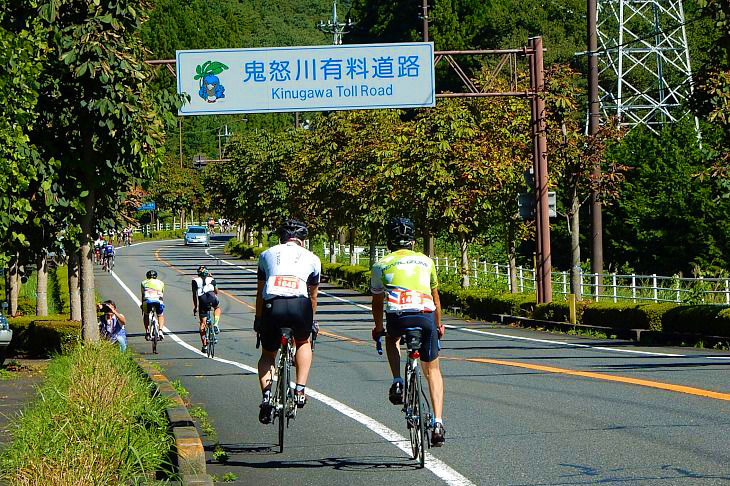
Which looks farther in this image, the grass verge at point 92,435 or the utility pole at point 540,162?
the utility pole at point 540,162

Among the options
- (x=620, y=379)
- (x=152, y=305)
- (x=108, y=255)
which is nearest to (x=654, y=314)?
Answer: (x=620, y=379)

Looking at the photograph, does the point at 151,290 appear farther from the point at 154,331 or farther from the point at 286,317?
the point at 286,317

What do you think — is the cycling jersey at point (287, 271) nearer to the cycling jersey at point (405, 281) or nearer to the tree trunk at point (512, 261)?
the cycling jersey at point (405, 281)

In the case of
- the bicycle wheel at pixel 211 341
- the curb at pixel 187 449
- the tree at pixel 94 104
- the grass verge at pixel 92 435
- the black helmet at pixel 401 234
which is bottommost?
the bicycle wheel at pixel 211 341

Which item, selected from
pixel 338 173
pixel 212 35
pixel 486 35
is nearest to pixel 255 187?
pixel 486 35

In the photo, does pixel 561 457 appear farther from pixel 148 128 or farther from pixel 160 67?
pixel 160 67

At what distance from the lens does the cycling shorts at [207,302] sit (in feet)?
84.8

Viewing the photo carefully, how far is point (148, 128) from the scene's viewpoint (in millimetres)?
18953

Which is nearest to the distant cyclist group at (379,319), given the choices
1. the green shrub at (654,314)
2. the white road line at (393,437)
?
the white road line at (393,437)

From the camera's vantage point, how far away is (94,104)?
18.7 meters

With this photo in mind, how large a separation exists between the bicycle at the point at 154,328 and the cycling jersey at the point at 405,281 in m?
17.9

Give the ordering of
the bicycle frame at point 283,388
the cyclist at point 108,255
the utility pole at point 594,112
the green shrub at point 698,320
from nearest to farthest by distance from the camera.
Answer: the bicycle frame at point 283,388, the green shrub at point 698,320, the utility pole at point 594,112, the cyclist at point 108,255

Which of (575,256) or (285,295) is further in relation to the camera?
(575,256)

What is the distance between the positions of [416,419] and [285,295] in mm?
1700
